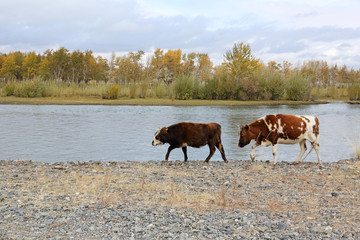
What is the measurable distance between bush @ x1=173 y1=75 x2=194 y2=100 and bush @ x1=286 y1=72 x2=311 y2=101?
10.5m

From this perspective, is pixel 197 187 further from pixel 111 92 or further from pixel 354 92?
pixel 354 92

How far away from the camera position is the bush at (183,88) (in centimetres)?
3888

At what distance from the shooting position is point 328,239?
16.2 ft

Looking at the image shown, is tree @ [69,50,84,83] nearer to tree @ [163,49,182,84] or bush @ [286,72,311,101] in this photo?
tree @ [163,49,182,84]

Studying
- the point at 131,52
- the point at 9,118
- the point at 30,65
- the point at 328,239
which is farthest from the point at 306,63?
the point at 328,239

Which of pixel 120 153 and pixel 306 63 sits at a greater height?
pixel 306 63

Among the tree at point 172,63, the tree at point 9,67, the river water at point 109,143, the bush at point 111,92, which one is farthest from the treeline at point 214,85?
the river water at point 109,143

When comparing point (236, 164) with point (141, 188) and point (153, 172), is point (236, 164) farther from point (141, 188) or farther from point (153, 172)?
point (141, 188)

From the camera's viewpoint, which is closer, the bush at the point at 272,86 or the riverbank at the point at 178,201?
the riverbank at the point at 178,201

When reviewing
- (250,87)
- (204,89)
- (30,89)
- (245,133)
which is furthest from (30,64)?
(245,133)

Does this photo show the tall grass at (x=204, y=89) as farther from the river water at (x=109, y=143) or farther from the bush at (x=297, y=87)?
the river water at (x=109, y=143)

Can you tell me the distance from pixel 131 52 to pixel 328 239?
87514mm

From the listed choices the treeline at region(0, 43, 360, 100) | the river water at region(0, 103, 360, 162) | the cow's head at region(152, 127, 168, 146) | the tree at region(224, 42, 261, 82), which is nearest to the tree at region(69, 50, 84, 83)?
the treeline at region(0, 43, 360, 100)

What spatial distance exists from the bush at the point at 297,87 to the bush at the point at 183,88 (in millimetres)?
10516
